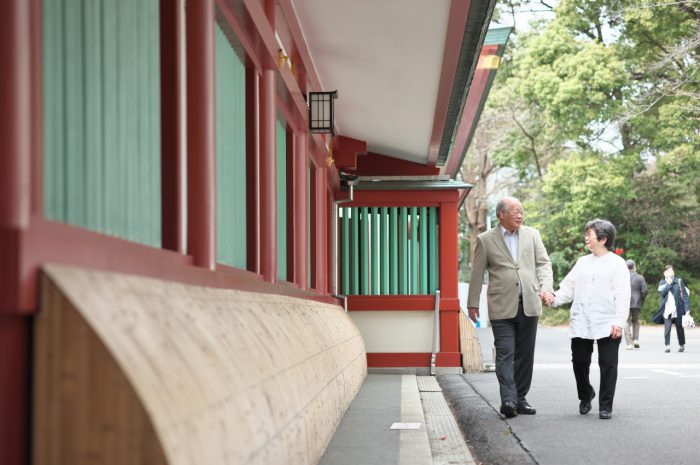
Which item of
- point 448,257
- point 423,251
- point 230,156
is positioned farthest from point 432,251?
point 230,156

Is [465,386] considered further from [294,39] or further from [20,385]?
[20,385]

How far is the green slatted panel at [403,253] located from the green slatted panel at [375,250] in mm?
322

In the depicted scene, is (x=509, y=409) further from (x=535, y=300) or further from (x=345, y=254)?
(x=345, y=254)

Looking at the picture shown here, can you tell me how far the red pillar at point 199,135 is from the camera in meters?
4.26

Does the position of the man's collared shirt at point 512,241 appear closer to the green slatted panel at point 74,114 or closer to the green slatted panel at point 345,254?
the green slatted panel at point 345,254

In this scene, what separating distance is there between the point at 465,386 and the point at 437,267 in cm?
303

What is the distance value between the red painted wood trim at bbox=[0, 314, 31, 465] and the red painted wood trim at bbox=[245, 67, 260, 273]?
3769 millimetres

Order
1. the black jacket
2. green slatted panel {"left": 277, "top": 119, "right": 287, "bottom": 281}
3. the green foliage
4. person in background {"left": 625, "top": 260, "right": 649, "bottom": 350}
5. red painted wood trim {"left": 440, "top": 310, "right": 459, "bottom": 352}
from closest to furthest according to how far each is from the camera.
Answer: green slatted panel {"left": 277, "top": 119, "right": 287, "bottom": 281} → red painted wood trim {"left": 440, "top": 310, "right": 459, "bottom": 352} → the black jacket → person in background {"left": 625, "top": 260, "right": 649, "bottom": 350} → the green foliage

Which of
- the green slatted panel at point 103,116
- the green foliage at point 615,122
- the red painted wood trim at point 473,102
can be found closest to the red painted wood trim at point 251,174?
the green slatted panel at point 103,116

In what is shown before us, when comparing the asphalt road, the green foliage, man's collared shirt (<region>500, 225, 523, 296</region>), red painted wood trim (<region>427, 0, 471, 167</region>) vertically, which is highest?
the green foliage

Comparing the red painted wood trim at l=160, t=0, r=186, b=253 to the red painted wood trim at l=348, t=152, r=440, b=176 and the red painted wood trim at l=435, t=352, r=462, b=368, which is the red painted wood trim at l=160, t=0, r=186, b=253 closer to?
the red painted wood trim at l=435, t=352, r=462, b=368

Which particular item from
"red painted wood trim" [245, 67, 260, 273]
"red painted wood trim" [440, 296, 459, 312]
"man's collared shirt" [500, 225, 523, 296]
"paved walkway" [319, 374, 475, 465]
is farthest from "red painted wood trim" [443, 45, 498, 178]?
"red painted wood trim" [245, 67, 260, 273]

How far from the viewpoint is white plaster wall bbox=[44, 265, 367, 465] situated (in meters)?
2.44

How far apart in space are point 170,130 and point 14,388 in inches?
74.3
